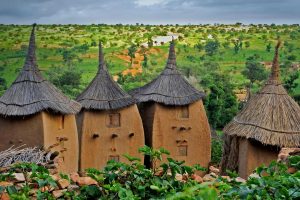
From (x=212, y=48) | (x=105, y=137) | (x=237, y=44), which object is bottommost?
(x=105, y=137)

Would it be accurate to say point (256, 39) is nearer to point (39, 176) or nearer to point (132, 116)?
point (132, 116)

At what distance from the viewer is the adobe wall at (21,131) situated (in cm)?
1552

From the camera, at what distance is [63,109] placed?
52.7 feet

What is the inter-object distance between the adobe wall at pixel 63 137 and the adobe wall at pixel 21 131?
0.65 feet

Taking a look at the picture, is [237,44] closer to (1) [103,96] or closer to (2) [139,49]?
(2) [139,49]

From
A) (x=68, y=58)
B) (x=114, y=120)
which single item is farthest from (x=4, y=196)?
(x=68, y=58)

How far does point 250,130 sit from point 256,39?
55.7 metres

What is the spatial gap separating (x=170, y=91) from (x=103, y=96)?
2805 millimetres

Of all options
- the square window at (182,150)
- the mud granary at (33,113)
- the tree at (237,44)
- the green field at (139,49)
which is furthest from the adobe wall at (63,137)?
the tree at (237,44)

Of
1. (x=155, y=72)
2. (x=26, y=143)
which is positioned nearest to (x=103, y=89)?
(x=26, y=143)

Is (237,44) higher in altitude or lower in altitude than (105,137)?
higher

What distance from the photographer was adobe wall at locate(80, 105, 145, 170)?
19.8 m

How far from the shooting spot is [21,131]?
1557 cm

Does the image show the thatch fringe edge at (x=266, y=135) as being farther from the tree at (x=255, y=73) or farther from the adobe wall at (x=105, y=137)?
the tree at (x=255, y=73)
